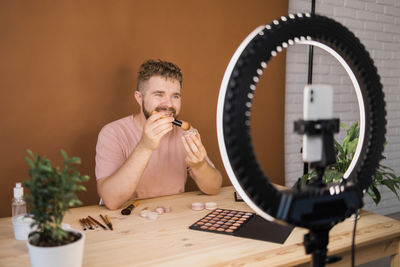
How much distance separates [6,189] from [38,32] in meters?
0.72

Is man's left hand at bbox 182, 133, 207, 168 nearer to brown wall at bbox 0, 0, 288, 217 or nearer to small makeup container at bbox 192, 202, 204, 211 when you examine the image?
small makeup container at bbox 192, 202, 204, 211

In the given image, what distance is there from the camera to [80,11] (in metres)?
1.75

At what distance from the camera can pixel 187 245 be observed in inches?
40.5

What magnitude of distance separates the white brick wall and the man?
1.04 m

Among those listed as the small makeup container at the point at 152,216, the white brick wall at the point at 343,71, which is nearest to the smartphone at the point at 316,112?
the small makeup container at the point at 152,216

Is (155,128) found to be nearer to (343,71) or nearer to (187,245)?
(187,245)

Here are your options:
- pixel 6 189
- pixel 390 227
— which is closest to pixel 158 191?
pixel 6 189

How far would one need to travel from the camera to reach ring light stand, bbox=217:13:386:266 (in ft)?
1.79

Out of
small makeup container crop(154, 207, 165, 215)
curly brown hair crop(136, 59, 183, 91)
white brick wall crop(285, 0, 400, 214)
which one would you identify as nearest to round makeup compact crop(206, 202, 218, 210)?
small makeup container crop(154, 207, 165, 215)

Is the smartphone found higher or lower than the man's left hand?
higher

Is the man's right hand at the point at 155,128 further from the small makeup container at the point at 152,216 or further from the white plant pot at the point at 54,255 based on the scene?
the white plant pot at the point at 54,255

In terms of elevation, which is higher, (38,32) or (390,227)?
(38,32)

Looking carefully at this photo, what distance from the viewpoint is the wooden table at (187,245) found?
0.94 m

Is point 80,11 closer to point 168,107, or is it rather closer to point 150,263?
point 168,107
